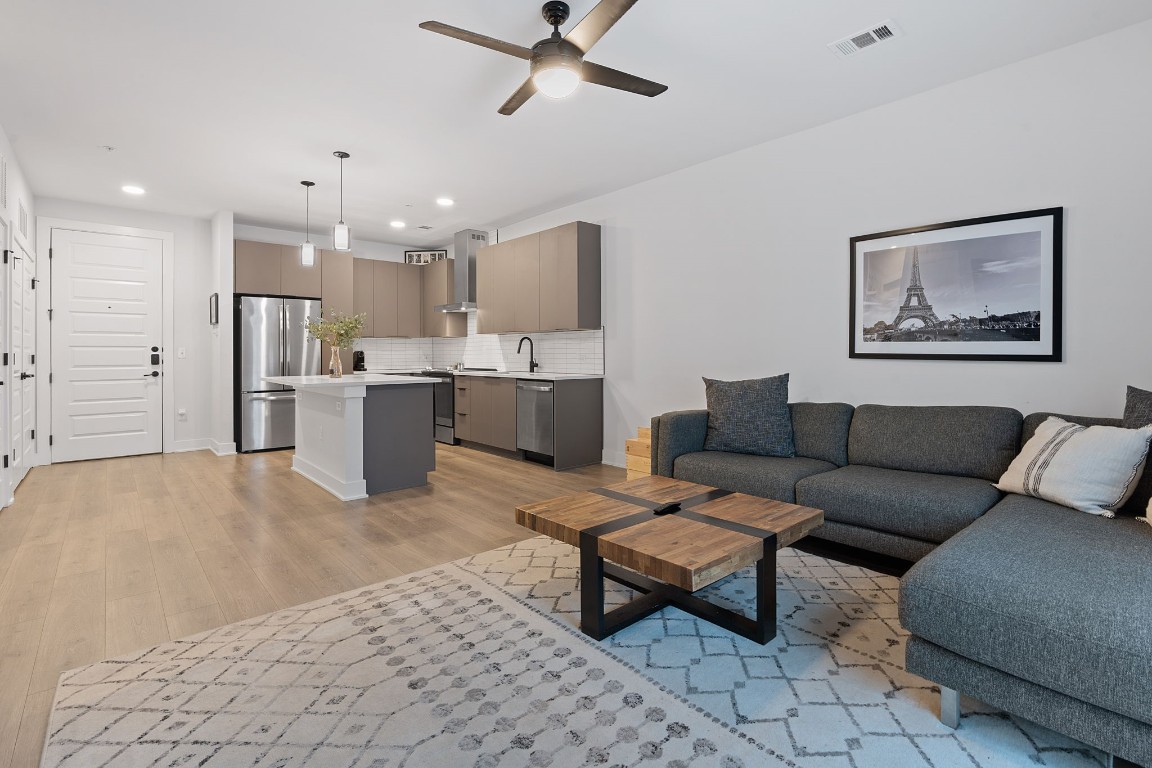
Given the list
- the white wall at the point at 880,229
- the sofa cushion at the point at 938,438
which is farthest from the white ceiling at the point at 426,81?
the sofa cushion at the point at 938,438

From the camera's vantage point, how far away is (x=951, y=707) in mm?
1668

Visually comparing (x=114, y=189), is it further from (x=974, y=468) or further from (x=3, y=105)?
(x=974, y=468)

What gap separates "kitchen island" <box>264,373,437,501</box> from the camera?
14.1 feet

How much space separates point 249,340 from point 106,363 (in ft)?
4.51

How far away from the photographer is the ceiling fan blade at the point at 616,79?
2.56m

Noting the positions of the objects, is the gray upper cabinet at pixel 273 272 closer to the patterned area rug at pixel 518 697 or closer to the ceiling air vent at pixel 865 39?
the patterned area rug at pixel 518 697

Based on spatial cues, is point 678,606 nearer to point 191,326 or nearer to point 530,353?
point 530,353

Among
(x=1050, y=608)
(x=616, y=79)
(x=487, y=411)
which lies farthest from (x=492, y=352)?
(x=1050, y=608)

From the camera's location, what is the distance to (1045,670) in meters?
1.48

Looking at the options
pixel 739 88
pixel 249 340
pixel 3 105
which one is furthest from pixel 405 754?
pixel 249 340

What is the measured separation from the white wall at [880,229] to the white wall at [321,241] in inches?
151

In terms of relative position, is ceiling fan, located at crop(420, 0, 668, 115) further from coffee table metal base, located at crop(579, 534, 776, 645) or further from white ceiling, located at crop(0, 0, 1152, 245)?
coffee table metal base, located at crop(579, 534, 776, 645)

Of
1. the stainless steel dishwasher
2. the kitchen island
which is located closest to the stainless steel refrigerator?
the kitchen island

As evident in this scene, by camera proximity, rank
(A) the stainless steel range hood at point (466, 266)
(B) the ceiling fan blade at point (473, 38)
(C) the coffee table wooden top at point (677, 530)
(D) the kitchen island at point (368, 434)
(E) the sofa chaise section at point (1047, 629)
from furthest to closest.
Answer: (A) the stainless steel range hood at point (466, 266) → (D) the kitchen island at point (368, 434) → (B) the ceiling fan blade at point (473, 38) → (C) the coffee table wooden top at point (677, 530) → (E) the sofa chaise section at point (1047, 629)
